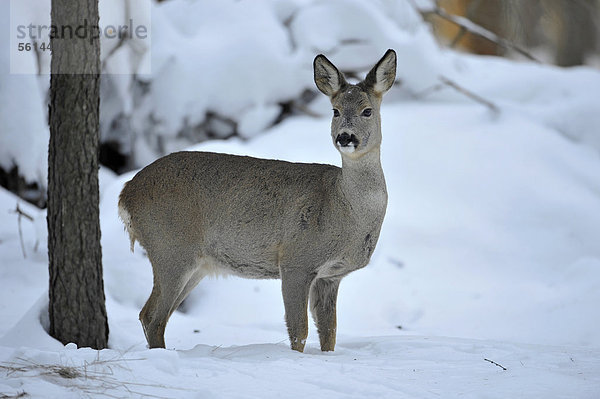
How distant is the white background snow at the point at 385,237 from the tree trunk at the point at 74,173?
32cm

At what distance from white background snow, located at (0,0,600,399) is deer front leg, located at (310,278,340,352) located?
0.50 feet

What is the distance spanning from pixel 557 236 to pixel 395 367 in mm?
5319

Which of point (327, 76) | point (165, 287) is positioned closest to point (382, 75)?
point (327, 76)

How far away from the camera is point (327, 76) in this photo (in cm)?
580

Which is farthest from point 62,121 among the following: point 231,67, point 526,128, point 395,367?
point 526,128

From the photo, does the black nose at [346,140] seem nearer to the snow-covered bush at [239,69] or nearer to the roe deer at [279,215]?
the roe deer at [279,215]

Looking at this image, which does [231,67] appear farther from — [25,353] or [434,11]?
[25,353]

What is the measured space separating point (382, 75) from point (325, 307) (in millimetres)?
1791

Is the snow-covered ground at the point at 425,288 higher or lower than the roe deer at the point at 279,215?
lower

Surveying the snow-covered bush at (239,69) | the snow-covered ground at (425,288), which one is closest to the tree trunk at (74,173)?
the snow-covered ground at (425,288)

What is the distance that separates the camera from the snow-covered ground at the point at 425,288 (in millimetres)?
4191

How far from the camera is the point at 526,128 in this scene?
425 inches

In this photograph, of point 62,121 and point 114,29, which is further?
point 114,29

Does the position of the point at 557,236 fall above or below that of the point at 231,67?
below
